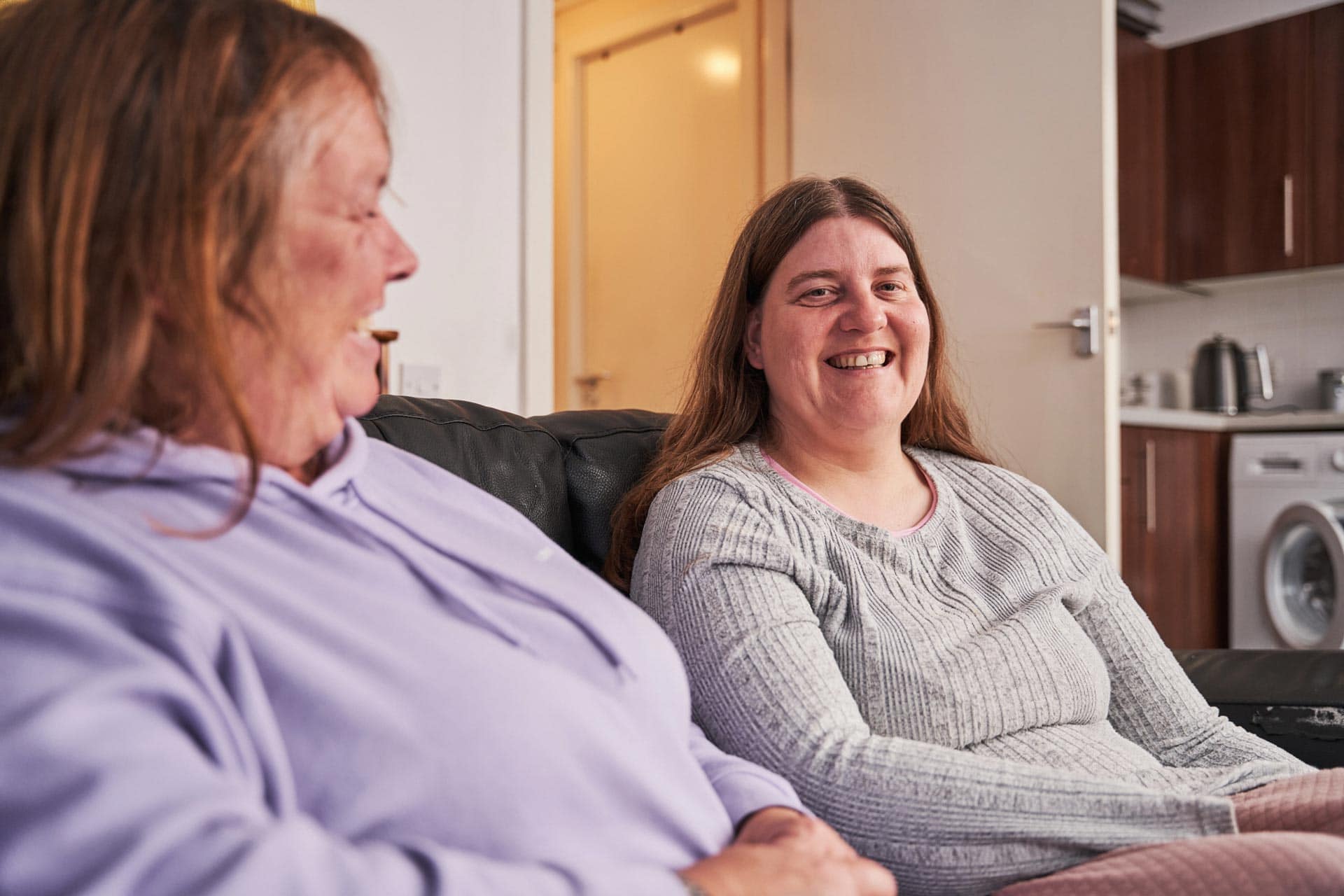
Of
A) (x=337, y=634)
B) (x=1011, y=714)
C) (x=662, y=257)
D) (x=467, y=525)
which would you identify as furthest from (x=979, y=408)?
(x=337, y=634)

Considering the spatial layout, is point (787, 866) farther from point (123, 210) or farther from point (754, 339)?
point (754, 339)

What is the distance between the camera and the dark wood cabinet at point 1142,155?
4.26 metres

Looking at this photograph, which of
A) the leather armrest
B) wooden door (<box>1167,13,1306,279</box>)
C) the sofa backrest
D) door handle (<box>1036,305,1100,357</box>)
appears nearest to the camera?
the sofa backrest

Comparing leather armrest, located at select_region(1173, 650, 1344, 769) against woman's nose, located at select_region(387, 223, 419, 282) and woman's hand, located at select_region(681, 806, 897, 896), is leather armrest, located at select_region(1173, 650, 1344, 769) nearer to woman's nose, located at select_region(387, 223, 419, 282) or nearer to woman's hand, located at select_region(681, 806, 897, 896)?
woman's hand, located at select_region(681, 806, 897, 896)

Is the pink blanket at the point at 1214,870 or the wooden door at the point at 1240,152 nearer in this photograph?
the pink blanket at the point at 1214,870

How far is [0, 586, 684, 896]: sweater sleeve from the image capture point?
51 cm

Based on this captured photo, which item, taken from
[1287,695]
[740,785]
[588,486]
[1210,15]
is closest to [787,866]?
[740,785]

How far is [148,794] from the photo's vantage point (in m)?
0.53

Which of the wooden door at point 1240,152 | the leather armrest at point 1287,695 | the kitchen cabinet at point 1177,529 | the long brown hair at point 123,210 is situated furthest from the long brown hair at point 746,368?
the wooden door at point 1240,152

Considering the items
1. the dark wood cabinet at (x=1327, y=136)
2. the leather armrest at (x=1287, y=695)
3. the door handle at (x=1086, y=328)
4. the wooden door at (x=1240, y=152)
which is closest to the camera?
the leather armrest at (x=1287, y=695)

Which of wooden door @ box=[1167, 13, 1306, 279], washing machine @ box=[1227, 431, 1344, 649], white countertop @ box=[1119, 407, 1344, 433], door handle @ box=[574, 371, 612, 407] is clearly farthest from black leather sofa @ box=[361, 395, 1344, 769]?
wooden door @ box=[1167, 13, 1306, 279]

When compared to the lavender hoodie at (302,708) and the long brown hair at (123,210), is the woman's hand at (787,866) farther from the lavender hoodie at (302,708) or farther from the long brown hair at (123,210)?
the long brown hair at (123,210)

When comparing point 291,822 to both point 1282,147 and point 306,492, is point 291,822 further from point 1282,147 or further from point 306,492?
point 1282,147

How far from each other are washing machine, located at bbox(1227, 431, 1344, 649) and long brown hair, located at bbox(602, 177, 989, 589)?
2861mm
